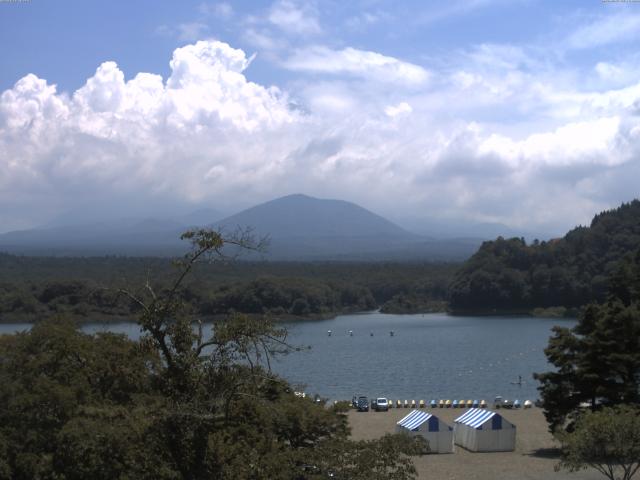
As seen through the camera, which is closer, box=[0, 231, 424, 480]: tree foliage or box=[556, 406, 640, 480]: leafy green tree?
box=[0, 231, 424, 480]: tree foliage

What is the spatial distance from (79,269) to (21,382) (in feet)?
252

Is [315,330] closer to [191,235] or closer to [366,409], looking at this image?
[366,409]

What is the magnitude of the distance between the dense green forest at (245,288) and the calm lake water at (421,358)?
3.13 metres

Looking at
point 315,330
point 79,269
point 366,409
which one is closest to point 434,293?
point 315,330

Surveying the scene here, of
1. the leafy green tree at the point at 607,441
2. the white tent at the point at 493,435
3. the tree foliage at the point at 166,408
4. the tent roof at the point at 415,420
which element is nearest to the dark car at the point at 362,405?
the tent roof at the point at 415,420

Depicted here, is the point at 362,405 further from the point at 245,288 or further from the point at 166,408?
the point at 245,288

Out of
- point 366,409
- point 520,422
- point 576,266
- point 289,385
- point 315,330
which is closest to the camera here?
point 289,385

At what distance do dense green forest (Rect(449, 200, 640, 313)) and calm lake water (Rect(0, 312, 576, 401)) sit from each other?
228 inches

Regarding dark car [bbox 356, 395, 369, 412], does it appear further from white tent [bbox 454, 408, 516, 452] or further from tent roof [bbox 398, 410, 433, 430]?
white tent [bbox 454, 408, 516, 452]

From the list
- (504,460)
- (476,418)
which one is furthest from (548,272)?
(504,460)

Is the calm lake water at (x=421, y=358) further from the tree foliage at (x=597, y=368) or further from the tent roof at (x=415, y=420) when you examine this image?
the tree foliage at (x=597, y=368)

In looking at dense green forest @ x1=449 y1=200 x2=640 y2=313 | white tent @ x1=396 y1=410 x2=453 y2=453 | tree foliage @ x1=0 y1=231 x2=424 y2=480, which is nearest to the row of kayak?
white tent @ x1=396 y1=410 x2=453 y2=453

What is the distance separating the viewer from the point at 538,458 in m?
19.0

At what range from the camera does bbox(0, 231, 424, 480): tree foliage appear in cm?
774
